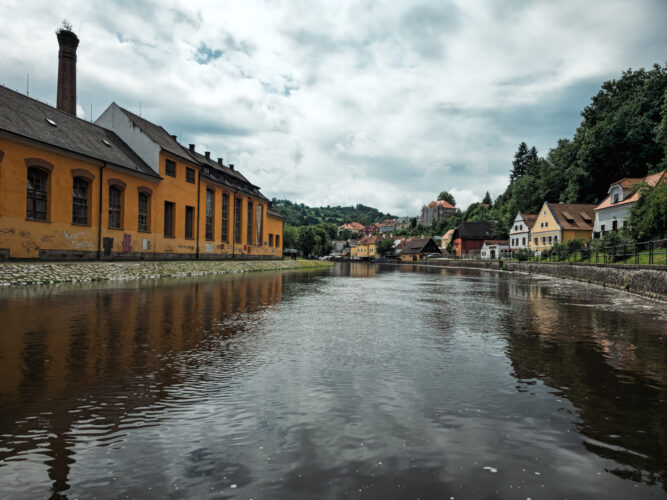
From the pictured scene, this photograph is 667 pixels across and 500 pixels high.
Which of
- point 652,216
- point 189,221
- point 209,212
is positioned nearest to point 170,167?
point 189,221

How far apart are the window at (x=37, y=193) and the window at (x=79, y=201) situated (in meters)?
2.08

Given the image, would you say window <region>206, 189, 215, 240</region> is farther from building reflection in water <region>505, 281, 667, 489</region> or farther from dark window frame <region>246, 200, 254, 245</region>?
building reflection in water <region>505, 281, 667, 489</region>

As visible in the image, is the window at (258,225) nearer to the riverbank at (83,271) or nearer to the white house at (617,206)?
the riverbank at (83,271)

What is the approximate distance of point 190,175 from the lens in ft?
138

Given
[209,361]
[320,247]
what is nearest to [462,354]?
[209,361]

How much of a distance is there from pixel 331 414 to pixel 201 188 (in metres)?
43.3

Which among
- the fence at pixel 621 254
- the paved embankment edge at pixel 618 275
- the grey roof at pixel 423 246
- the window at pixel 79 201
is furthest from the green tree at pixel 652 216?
the grey roof at pixel 423 246

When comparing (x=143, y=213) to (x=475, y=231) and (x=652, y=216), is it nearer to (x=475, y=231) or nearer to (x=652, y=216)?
(x=652, y=216)

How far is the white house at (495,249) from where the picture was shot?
80.5 metres

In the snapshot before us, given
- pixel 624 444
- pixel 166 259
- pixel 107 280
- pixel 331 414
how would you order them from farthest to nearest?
1. pixel 166 259
2. pixel 107 280
3. pixel 331 414
4. pixel 624 444

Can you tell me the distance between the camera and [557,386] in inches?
214

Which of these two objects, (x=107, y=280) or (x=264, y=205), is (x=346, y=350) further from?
(x=264, y=205)

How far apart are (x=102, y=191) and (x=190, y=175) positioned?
13234 millimetres

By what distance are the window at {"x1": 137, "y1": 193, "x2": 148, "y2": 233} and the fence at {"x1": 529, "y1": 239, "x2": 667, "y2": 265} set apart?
35796 mm
